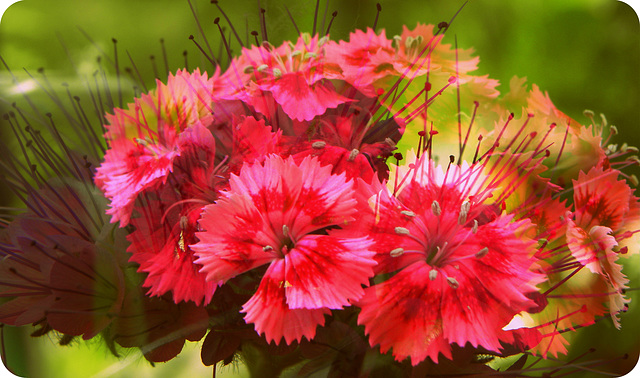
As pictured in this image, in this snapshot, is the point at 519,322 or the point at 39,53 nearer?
the point at 519,322

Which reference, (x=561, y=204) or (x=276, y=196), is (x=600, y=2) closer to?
(x=561, y=204)

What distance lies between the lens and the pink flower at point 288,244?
0.41 m

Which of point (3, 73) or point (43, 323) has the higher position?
point (3, 73)

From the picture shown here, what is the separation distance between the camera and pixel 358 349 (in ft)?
1.49

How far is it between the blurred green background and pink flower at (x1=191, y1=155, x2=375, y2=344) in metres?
0.21

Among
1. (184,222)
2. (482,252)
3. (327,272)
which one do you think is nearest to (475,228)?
(482,252)

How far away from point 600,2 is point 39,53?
2.03ft

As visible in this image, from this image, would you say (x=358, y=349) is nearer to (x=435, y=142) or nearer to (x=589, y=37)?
(x=435, y=142)

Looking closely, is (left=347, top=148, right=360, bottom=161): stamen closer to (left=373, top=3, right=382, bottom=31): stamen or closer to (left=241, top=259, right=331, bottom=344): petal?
(left=241, top=259, right=331, bottom=344): petal

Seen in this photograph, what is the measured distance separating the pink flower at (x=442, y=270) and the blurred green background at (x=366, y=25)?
0.64 ft

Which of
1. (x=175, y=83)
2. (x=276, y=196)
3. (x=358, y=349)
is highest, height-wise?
(x=175, y=83)

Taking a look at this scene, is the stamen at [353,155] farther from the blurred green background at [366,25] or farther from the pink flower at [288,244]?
the blurred green background at [366,25]

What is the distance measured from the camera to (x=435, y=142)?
1.67 feet

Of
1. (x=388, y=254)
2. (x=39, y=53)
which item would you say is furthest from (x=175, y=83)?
(x=388, y=254)
